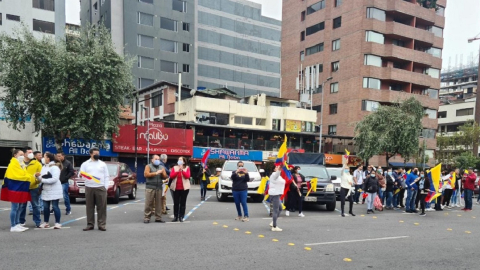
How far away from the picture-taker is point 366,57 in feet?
162

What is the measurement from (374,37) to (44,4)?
39.7 metres

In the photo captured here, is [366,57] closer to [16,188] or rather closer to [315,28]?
[315,28]

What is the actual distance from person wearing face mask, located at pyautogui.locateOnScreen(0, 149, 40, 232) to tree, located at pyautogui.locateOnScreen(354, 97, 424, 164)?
33168mm

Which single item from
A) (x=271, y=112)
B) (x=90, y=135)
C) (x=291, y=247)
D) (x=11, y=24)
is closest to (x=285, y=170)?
(x=291, y=247)

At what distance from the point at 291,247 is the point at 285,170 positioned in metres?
3.98

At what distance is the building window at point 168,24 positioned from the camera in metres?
56.4

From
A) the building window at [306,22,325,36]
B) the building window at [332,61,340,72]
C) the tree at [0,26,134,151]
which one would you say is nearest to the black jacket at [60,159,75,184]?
the tree at [0,26,134,151]

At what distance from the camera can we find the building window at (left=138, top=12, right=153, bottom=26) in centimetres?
5491

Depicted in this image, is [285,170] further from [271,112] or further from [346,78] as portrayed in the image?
[346,78]

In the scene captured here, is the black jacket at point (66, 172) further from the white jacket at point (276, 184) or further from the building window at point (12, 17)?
the building window at point (12, 17)

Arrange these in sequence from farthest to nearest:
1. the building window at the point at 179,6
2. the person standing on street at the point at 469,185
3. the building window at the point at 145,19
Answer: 1. the building window at the point at 179,6
2. the building window at the point at 145,19
3. the person standing on street at the point at 469,185

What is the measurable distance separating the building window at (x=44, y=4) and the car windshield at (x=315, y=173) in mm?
34560

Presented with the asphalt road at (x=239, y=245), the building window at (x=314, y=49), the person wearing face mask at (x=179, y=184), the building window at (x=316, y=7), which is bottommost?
the asphalt road at (x=239, y=245)

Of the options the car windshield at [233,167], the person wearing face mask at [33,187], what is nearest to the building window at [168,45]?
the car windshield at [233,167]
